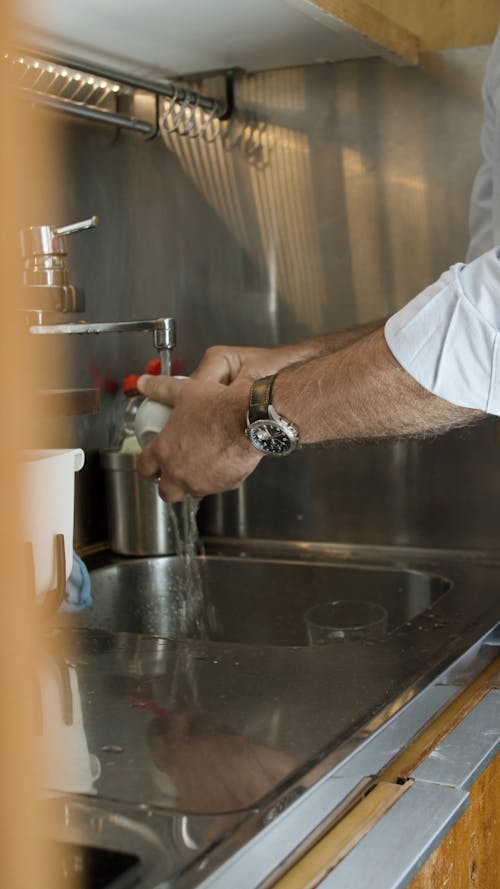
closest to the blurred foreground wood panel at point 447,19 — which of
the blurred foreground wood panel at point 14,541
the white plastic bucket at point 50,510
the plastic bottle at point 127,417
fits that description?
the plastic bottle at point 127,417

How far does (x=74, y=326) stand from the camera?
122 centimetres

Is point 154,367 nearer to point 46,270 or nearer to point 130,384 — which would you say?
point 130,384

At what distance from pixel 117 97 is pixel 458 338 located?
1.02m

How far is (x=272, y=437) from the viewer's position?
109cm

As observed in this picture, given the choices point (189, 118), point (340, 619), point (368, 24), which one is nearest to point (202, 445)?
point (340, 619)

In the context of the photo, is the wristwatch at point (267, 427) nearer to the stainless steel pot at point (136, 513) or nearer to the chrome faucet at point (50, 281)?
the chrome faucet at point (50, 281)

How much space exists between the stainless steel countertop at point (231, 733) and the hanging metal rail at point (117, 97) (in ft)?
2.52

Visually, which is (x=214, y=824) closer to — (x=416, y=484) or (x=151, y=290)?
(x=416, y=484)

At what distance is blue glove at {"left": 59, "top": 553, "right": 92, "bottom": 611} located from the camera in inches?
51.2

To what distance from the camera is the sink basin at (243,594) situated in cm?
153

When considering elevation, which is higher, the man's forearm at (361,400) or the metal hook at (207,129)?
the metal hook at (207,129)

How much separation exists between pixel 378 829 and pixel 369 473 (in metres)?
0.99

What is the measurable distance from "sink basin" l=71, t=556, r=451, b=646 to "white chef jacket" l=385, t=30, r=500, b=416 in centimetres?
59

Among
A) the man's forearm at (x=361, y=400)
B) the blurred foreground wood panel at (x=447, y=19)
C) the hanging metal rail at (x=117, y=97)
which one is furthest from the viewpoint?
the blurred foreground wood panel at (x=447, y=19)
